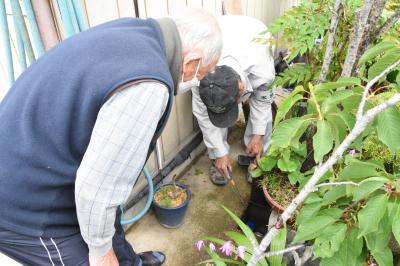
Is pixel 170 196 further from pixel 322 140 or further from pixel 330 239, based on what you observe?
pixel 322 140

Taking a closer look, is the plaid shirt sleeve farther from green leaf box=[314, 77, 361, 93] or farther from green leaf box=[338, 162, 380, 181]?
green leaf box=[338, 162, 380, 181]

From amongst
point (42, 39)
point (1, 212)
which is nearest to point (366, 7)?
point (42, 39)

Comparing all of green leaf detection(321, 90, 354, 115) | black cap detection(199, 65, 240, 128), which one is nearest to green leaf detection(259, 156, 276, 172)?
black cap detection(199, 65, 240, 128)

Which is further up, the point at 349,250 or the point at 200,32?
the point at 200,32

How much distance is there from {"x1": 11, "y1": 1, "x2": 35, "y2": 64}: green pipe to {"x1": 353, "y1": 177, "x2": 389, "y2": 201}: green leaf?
1.72 meters

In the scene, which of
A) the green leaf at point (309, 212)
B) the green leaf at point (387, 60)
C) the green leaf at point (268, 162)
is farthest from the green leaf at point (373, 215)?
the green leaf at point (268, 162)

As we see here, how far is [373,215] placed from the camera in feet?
2.64

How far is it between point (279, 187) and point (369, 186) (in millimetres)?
1659

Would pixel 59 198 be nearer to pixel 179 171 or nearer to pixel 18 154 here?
pixel 18 154

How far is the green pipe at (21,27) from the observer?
Answer: 1507 mm

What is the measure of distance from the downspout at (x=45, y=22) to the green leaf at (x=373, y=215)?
171cm

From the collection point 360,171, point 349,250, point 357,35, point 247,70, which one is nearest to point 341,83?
point 360,171

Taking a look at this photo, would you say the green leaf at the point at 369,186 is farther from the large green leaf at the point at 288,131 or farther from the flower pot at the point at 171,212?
the flower pot at the point at 171,212

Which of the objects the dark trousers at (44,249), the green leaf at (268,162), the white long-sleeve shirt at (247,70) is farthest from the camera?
the white long-sleeve shirt at (247,70)
